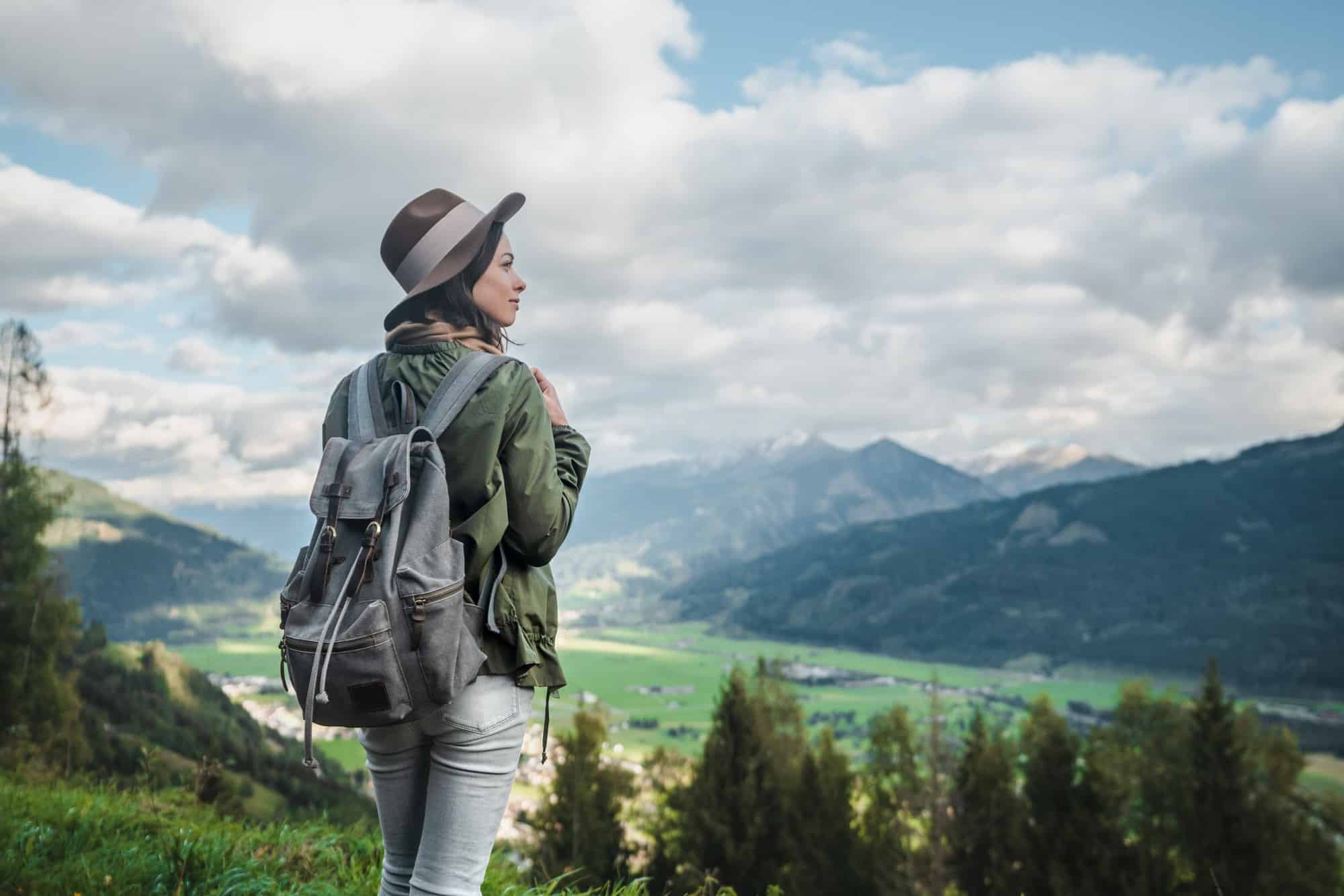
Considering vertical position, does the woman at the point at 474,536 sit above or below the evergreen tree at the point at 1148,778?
above

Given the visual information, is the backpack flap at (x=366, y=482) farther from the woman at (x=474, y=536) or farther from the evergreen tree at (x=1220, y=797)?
the evergreen tree at (x=1220, y=797)

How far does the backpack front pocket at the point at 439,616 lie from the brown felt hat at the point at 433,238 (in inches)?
37.1

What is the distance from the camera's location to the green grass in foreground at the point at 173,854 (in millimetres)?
4348

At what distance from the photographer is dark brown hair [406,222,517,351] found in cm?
→ 297

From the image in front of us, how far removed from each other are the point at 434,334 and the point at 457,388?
1.23 ft

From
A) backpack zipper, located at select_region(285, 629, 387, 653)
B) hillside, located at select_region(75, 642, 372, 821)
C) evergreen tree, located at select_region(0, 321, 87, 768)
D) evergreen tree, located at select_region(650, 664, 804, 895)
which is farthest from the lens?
hillside, located at select_region(75, 642, 372, 821)

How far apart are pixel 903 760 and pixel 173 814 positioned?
3768 centimetres

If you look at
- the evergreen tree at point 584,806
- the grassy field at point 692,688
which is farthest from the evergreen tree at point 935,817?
the grassy field at point 692,688

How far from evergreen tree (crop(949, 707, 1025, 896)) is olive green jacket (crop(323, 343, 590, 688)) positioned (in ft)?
101

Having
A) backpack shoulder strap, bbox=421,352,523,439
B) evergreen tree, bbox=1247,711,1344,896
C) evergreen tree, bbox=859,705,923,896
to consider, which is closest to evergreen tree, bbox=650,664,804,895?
evergreen tree, bbox=859,705,923,896

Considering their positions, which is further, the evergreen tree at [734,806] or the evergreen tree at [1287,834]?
the evergreen tree at [734,806]

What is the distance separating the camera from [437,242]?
116 inches

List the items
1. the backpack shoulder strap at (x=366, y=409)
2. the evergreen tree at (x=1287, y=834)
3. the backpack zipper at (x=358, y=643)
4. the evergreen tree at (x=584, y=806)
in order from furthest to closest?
1. the evergreen tree at (x=584, y=806)
2. the evergreen tree at (x=1287, y=834)
3. the backpack shoulder strap at (x=366, y=409)
4. the backpack zipper at (x=358, y=643)

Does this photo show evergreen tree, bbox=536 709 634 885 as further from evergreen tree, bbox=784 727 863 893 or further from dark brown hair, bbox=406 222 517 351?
dark brown hair, bbox=406 222 517 351
